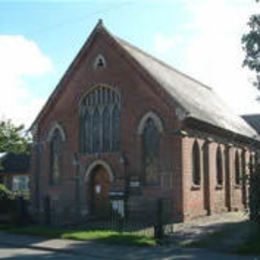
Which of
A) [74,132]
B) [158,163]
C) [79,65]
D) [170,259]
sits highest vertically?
[79,65]

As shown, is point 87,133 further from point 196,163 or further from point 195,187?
point 195,187

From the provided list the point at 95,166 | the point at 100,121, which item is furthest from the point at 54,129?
the point at 95,166

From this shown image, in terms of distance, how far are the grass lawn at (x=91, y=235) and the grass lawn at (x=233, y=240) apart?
1.76 metres

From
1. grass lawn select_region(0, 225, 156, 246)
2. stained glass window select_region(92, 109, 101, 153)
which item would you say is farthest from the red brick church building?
grass lawn select_region(0, 225, 156, 246)

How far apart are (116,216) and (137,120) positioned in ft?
16.5

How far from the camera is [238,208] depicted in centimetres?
3155

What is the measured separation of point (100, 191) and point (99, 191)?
65 mm

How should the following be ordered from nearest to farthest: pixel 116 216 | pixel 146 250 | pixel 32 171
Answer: pixel 146 250
pixel 116 216
pixel 32 171

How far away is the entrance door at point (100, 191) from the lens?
84.7 feet

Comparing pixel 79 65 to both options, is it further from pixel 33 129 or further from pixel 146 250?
pixel 146 250

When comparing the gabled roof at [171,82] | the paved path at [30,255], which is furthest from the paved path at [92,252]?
the gabled roof at [171,82]

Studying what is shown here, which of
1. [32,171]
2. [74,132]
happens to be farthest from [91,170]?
[32,171]

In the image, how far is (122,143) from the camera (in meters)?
25.1

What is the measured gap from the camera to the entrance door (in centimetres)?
2583
